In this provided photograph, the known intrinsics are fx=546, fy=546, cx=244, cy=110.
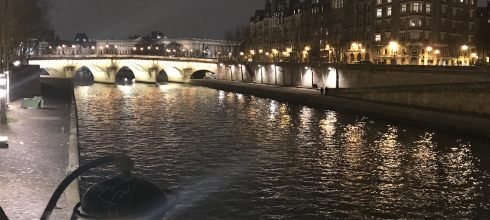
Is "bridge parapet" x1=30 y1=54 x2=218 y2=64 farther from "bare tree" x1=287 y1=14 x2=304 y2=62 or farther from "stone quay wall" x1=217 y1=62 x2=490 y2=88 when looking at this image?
"bare tree" x1=287 y1=14 x2=304 y2=62

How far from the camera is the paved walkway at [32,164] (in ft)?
34.5

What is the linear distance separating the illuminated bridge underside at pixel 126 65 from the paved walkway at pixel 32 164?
65754 mm

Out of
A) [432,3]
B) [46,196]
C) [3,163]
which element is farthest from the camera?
[432,3]

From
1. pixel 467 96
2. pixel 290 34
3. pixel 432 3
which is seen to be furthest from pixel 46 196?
pixel 290 34

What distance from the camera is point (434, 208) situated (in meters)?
16.1

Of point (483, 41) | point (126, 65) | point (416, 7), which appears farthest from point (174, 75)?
point (483, 41)

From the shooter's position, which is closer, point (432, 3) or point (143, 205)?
point (143, 205)

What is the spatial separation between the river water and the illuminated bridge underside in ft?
177

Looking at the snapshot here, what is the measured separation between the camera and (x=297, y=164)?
21.9 m

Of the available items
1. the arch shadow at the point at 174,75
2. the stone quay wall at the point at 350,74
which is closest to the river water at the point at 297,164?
the stone quay wall at the point at 350,74

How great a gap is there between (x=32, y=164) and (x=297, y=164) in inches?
424

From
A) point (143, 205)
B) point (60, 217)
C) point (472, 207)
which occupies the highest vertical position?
point (143, 205)

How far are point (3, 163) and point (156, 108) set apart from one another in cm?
3035

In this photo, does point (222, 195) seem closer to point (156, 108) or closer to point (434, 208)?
point (434, 208)
